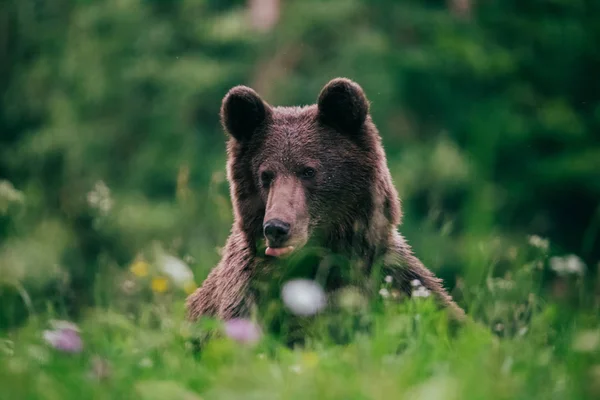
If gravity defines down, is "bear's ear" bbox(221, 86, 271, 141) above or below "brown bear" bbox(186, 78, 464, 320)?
above

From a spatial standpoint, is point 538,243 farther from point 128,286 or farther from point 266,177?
point 128,286

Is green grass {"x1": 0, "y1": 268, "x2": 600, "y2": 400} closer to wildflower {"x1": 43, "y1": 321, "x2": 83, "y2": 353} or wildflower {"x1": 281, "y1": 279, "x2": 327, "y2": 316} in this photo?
wildflower {"x1": 43, "y1": 321, "x2": 83, "y2": 353}

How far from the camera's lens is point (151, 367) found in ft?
10.4

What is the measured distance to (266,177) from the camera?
539 centimetres

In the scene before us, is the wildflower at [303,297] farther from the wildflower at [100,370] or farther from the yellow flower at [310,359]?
the wildflower at [100,370]

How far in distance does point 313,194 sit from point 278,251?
1.70 feet

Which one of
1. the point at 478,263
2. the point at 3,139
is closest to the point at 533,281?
the point at 478,263

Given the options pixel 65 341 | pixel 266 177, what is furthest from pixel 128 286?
pixel 65 341

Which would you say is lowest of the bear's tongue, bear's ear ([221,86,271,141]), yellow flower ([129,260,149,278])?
yellow flower ([129,260,149,278])

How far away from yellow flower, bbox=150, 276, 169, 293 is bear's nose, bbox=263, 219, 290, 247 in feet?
4.08

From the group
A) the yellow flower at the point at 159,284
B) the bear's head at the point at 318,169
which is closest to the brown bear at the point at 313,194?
the bear's head at the point at 318,169

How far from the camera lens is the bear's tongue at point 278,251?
16.3ft

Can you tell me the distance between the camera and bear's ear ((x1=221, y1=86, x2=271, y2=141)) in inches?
215

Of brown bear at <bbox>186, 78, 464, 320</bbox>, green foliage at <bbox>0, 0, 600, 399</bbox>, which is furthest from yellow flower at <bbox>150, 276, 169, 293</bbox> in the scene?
green foliage at <bbox>0, 0, 600, 399</bbox>
